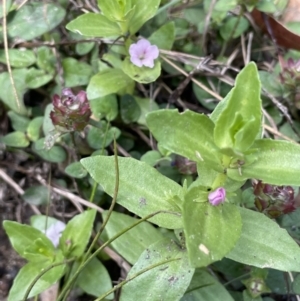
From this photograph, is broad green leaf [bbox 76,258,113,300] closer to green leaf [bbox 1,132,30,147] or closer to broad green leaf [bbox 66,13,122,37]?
green leaf [bbox 1,132,30,147]

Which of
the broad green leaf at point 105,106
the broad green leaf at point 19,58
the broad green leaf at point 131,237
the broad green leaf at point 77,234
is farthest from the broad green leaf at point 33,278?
the broad green leaf at point 19,58

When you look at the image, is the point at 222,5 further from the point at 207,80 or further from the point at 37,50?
the point at 37,50

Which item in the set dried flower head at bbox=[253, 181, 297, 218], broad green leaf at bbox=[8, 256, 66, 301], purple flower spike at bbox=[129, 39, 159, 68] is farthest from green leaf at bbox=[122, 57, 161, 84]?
broad green leaf at bbox=[8, 256, 66, 301]

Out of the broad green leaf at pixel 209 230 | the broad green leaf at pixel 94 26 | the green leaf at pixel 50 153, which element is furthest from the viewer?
the green leaf at pixel 50 153

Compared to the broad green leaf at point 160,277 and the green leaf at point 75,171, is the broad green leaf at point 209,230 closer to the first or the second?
the broad green leaf at point 160,277

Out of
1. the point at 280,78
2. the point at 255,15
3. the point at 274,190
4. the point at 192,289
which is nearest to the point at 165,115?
the point at 274,190
